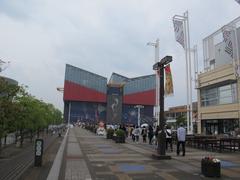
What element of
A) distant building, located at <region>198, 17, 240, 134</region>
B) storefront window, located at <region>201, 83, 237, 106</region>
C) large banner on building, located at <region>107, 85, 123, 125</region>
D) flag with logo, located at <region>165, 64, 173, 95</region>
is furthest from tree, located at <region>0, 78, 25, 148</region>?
large banner on building, located at <region>107, 85, 123, 125</region>

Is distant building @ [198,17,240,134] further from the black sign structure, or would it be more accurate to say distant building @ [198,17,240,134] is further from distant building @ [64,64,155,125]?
distant building @ [64,64,155,125]

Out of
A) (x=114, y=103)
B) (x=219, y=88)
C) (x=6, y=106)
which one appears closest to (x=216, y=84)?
(x=219, y=88)

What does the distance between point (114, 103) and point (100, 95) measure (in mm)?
6779

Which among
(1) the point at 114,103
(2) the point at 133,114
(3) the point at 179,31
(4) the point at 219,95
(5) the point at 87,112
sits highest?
(1) the point at 114,103

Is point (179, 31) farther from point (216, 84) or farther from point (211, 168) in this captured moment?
point (211, 168)

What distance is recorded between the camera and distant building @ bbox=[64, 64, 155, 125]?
481ft

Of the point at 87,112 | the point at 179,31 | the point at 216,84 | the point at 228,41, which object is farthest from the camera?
the point at 87,112

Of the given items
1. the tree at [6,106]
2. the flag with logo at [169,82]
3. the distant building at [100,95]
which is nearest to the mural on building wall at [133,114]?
the distant building at [100,95]

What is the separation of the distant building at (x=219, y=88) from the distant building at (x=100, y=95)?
86.2 metres

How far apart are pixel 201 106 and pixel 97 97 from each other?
305ft

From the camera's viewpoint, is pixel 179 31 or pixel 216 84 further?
pixel 216 84

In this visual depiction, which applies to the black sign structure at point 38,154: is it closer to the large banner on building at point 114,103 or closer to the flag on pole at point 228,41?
the flag on pole at point 228,41

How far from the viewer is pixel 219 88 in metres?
54.6

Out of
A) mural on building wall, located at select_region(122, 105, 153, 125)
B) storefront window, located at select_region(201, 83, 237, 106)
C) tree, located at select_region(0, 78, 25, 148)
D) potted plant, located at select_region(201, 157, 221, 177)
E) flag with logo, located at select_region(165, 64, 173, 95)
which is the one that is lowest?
potted plant, located at select_region(201, 157, 221, 177)
